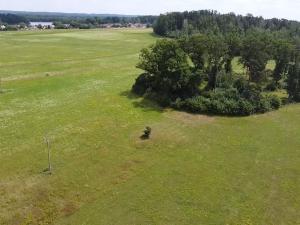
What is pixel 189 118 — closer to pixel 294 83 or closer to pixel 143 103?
pixel 143 103

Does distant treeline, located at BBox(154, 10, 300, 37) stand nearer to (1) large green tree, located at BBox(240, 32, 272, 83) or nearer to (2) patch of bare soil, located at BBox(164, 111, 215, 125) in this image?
(1) large green tree, located at BBox(240, 32, 272, 83)

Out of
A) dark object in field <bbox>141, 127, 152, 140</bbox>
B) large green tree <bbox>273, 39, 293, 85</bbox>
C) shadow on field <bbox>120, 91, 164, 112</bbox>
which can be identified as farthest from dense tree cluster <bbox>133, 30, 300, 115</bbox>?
dark object in field <bbox>141, 127, 152, 140</bbox>

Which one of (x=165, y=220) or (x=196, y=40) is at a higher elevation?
(x=196, y=40)

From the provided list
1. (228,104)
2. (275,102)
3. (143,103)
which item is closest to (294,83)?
(275,102)

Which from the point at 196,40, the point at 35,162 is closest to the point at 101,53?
the point at 196,40

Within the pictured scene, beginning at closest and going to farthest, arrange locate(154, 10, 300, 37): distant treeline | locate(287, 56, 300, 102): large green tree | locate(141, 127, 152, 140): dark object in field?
→ locate(141, 127, 152, 140): dark object in field
locate(287, 56, 300, 102): large green tree
locate(154, 10, 300, 37): distant treeline

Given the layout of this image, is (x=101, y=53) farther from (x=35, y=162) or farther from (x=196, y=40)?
(x=35, y=162)
